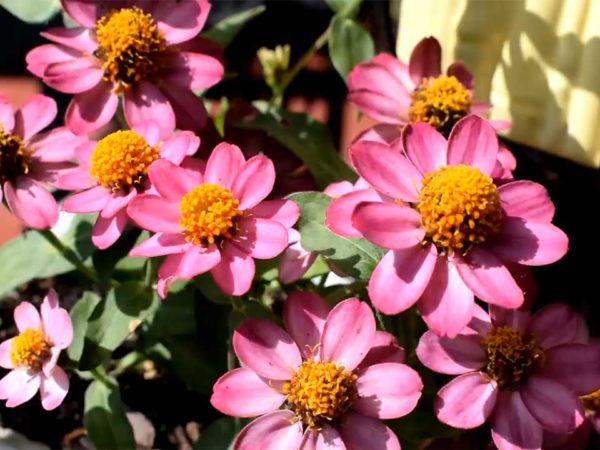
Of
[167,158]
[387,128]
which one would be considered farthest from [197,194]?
[387,128]

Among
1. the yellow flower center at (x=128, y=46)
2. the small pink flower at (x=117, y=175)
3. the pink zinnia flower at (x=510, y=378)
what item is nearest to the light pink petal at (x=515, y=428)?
the pink zinnia flower at (x=510, y=378)

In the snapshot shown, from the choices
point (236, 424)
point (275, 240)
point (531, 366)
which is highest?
point (275, 240)

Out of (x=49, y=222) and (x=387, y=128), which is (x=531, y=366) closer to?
(x=387, y=128)

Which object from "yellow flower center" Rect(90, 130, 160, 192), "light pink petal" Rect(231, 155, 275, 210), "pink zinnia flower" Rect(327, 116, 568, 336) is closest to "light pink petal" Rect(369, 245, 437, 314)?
"pink zinnia flower" Rect(327, 116, 568, 336)

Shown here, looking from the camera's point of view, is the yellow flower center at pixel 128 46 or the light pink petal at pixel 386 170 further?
the yellow flower center at pixel 128 46

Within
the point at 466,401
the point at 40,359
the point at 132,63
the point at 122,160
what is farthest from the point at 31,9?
the point at 466,401

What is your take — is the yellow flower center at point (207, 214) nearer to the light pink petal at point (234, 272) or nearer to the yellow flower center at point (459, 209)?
the light pink petal at point (234, 272)
